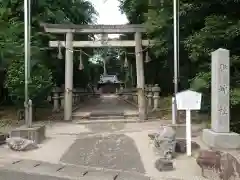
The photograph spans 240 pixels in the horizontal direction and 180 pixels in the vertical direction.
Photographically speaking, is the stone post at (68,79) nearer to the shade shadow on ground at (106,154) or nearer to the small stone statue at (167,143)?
the shade shadow on ground at (106,154)

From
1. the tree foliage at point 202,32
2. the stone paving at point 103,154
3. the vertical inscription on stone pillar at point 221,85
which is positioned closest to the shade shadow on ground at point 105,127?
the stone paving at point 103,154

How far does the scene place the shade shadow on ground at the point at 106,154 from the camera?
7.55m

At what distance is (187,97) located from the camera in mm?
8055

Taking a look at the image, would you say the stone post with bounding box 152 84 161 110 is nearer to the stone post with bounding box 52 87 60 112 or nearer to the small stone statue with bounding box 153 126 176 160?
the stone post with bounding box 52 87 60 112

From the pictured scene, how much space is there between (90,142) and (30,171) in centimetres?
355

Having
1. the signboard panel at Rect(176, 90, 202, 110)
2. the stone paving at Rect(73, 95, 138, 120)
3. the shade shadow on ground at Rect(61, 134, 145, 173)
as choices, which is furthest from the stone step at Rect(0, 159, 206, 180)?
the stone paving at Rect(73, 95, 138, 120)

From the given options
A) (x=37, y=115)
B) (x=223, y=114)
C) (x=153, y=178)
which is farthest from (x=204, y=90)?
(x=37, y=115)

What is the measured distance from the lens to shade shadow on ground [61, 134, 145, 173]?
7.55 meters

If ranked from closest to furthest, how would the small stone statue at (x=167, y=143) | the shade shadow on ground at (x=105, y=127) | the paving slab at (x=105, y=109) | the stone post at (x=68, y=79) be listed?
the small stone statue at (x=167, y=143) < the shade shadow on ground at (x=105, y=127) < the stone post at (x=68, y=79) < the paving slab at (x=105, y=109)

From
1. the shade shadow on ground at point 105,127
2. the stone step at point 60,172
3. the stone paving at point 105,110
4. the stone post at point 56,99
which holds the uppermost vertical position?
the stone post at point 56,99

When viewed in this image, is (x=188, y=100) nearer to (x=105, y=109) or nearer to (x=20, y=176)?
(x=20, y=176)

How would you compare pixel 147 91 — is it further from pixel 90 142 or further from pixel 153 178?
pixel 153 178

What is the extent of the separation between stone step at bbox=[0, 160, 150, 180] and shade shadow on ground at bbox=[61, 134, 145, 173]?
40 centimetres

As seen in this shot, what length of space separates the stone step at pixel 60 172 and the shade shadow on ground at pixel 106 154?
0.40 meters
